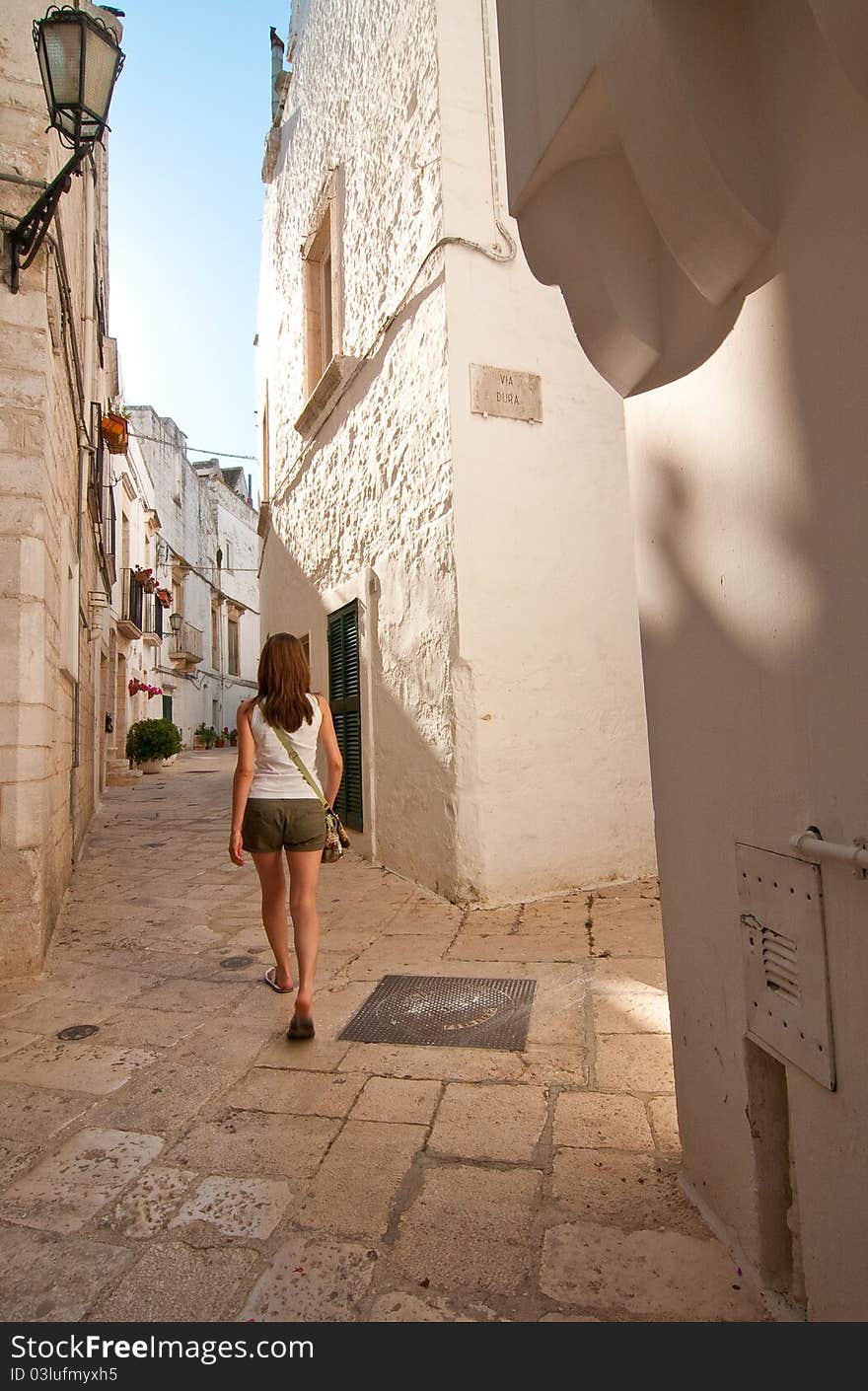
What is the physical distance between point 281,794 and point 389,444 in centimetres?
374

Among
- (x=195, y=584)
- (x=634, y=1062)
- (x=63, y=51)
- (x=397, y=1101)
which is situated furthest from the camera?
(x=195, y=584)

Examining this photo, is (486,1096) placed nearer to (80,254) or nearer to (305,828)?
(305,828)

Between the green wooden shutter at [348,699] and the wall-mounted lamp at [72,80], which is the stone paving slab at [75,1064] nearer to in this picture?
the wall-mounted lamp at [72,80]

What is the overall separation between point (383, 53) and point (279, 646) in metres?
5.73

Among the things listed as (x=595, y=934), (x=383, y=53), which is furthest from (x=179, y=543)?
(x=595, y=934)

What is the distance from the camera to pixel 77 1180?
1998 millimetres

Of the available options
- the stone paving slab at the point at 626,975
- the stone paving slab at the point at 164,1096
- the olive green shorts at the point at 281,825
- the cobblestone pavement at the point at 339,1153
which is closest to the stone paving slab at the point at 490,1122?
the cobblestone pavement at the point at 339,1153

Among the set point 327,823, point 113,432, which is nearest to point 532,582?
point 327,823

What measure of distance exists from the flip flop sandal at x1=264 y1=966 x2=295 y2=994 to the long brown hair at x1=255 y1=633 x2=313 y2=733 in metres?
1.18

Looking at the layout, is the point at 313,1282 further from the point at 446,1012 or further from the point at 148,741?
the point at 148,741

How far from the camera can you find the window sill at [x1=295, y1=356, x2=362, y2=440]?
673 cm

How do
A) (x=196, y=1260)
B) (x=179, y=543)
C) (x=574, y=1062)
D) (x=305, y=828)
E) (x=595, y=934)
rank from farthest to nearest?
1. (x=179, y=543)
2. (x=595, y=934)
3. (x=305, y=828)
4. (x=574, y=1062)
5. (x=196, y=1260)

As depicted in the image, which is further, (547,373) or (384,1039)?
(547,373)

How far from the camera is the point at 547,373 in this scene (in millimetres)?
5332
